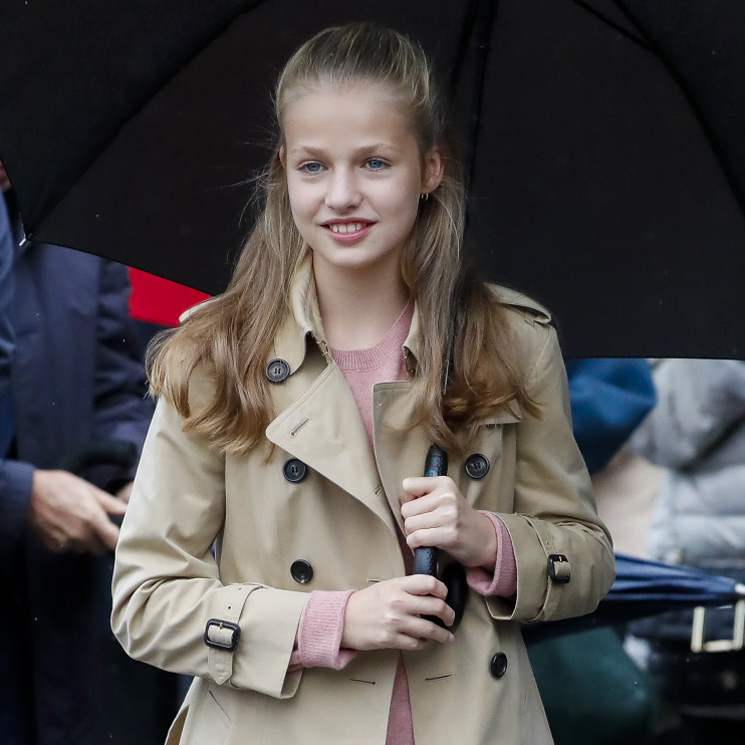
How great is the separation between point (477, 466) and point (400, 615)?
0.36m

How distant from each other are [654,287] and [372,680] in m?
1.10

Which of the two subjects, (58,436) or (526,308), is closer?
(526,308)

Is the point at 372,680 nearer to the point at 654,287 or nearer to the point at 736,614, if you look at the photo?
the point at 654,287

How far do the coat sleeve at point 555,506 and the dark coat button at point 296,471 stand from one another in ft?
1.22

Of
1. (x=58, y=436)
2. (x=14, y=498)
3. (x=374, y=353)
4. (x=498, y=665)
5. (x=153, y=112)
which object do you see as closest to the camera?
(x=498, y=665)

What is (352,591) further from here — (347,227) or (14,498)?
(14,498)

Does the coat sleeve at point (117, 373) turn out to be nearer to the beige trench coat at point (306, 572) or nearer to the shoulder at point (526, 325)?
the beige trench coat at point (306, 572)

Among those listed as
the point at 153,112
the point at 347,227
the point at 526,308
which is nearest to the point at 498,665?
the point at 526,308

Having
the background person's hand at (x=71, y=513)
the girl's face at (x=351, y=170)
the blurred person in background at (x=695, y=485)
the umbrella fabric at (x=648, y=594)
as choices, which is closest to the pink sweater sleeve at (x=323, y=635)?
the girl's face at (x=351, y=170)

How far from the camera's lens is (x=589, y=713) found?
4055 mm

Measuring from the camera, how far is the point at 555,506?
2.43 m

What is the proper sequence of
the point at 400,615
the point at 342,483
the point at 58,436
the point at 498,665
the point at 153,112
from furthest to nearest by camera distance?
the point at 58,436, the point at 153,112, the point at 498,665, the point at 342,483, the point at 400,615

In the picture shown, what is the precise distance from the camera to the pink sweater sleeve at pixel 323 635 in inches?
84.4

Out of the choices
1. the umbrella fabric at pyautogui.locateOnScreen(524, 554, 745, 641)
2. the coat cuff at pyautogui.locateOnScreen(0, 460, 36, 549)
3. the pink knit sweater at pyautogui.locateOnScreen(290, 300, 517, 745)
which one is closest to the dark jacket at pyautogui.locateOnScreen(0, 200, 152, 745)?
the coat cuff at pyautogui.locateOnScreen(0, 460, 36, 549)
